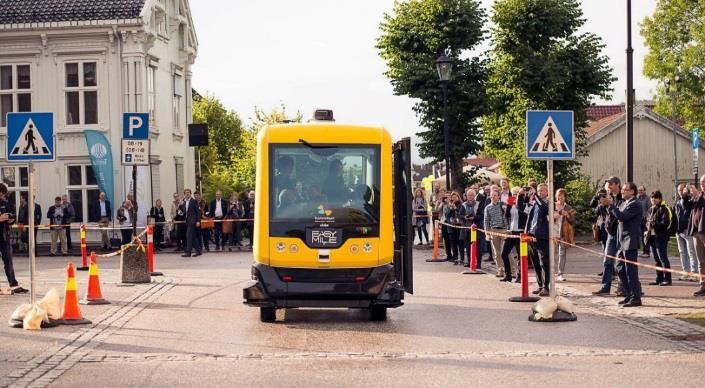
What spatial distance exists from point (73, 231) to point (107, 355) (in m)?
25.0

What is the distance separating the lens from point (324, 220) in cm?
1485

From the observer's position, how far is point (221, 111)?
75.3m

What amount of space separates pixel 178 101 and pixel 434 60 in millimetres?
9558

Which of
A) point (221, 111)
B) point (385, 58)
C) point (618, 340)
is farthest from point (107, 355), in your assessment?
point (221, 111)

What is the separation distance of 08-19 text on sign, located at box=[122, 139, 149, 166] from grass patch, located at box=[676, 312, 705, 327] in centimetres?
1075

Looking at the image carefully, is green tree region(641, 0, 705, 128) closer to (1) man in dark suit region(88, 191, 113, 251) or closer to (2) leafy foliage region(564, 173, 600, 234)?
(2) leafy foliage region(564, 173, 600, 234)

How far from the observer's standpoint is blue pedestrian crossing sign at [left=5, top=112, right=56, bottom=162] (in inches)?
603

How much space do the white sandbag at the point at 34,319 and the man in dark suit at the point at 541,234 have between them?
25.8 ft

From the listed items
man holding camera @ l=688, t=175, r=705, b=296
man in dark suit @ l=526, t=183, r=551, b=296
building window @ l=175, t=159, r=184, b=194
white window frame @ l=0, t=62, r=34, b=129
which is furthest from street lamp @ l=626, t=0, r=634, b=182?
building window @ l=175, t=159, r=184, b=194

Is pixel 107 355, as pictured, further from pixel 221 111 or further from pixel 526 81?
pixel 221 111

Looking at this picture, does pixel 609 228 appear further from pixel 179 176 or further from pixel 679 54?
pixel 679 54

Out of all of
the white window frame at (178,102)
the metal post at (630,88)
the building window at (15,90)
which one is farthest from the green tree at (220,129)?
the metal post at (630,88)

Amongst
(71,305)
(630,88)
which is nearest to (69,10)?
(630,88)

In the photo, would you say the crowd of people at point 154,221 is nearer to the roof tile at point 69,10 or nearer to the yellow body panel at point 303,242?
the roof tile at point 69,10
